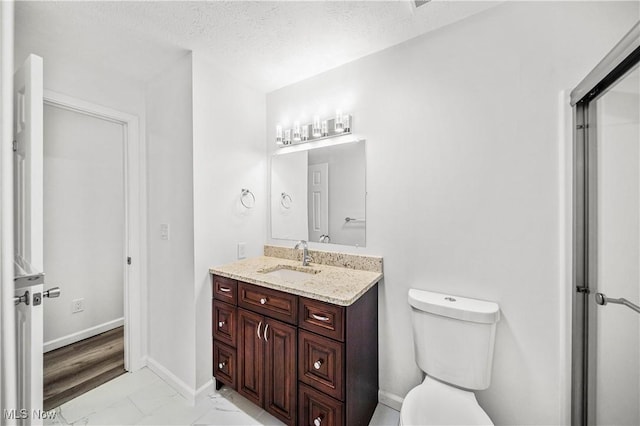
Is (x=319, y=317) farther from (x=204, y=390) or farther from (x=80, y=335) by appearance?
(x=80, y=335)

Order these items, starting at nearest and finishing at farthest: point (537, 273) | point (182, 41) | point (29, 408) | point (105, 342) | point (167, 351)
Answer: point (29, 408) < point (537, 273) < point (182, 41) < point (167, 351) < point (105, 342)

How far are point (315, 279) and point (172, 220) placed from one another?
1165 mm

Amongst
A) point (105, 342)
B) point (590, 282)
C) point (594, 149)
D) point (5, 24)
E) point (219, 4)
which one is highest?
point (219, 4)

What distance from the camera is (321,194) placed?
6.64ft

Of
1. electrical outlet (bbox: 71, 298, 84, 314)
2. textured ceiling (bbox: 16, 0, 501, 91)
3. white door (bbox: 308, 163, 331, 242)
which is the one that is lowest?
electrical outlet (bbox: 71, 298, 84, 314)

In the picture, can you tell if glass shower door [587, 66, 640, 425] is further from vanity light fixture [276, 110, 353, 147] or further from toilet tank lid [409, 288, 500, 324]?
vanity light fixture [276, 110, 353, 147]

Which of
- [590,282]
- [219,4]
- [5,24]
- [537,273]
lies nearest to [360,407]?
[537,273]

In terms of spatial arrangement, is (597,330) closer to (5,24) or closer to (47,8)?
(5,24)

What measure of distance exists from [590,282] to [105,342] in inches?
144

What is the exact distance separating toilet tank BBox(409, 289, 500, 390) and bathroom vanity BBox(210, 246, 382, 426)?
32 centimetres

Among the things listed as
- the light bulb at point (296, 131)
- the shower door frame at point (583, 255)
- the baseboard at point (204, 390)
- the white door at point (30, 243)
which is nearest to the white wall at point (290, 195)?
the light bulb at point (296, 131)

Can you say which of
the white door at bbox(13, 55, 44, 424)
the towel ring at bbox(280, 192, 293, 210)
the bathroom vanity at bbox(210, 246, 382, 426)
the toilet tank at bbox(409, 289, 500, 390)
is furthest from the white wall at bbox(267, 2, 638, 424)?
the white door at bbox(13, 55, 44, 424)

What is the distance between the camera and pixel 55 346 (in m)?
2.32

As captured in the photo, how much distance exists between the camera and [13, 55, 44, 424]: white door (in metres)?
1.07
